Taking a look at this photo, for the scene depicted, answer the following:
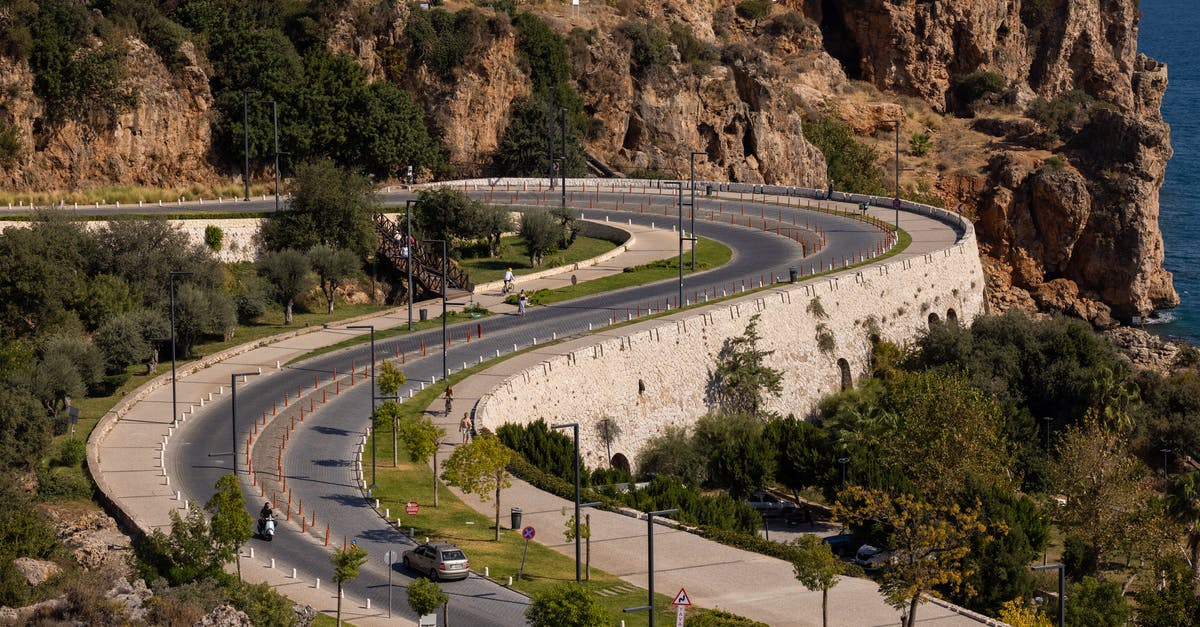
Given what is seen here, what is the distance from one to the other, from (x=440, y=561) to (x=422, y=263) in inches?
1553

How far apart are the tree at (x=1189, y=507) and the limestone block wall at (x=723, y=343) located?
58.5 feet

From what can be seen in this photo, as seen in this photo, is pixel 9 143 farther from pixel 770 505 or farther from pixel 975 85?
pixel 975 85

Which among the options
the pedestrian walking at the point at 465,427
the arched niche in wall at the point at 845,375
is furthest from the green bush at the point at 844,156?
the pedestrian walking at the point at 465,427

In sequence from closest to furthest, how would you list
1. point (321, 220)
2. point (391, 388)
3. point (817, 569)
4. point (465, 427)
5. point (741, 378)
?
point (817, 569) < point (465, 427) < point (391, 388) < point (741, 378) < point (321, 220)

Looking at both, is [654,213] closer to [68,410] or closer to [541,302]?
[541,302]

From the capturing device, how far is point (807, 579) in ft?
136

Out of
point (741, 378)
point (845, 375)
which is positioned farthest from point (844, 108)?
point (741, 378)

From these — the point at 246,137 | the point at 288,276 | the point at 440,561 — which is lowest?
the point at 440,561

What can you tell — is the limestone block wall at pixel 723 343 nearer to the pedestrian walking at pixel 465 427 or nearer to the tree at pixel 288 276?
the pedestrian walking at pixel 465 427

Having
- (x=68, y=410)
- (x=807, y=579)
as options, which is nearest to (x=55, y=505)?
(x=68, y=410)

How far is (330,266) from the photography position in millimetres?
75812

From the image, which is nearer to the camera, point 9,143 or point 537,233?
point 537,233

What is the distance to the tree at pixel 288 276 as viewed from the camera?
7350 centimetres

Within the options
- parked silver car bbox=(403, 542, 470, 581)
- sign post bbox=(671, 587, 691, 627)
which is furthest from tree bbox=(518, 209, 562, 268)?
sign post bbox=(671, 587, 691, 627)
